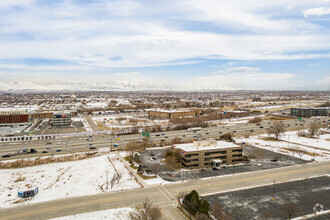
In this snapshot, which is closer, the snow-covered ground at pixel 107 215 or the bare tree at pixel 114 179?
the snow-covered ground at pixel 107 215

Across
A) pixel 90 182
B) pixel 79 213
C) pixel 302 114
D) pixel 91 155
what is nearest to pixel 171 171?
pixel 90 182

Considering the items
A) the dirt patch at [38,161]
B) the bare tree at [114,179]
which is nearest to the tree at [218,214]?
the bare tree at [114,179]

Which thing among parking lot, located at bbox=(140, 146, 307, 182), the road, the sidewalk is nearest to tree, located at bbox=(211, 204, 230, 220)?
the road

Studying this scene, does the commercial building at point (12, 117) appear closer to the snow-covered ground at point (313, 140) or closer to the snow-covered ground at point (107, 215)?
the snow-covered ground at point (107, 215)

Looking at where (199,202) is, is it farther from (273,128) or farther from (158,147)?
(273,128)

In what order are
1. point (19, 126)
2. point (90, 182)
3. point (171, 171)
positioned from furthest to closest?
point (19, 126)
point (171, 171)
point (90, 182)

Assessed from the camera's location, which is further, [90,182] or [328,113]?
[328,113]
